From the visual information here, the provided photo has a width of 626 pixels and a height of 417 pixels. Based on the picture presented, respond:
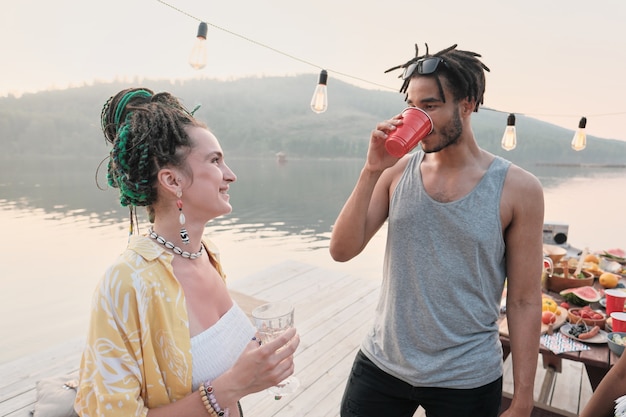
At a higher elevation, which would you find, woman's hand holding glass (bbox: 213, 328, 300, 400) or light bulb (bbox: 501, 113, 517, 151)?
light bulb (bbox: 501, 113, 517, 151)

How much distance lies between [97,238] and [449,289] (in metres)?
12.9

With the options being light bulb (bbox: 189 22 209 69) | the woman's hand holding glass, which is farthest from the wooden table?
light bulb (bbox: 189 22 209 69)

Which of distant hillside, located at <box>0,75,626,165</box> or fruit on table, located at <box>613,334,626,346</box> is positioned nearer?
fruit on table, located at <box>613,334,626,346</box>

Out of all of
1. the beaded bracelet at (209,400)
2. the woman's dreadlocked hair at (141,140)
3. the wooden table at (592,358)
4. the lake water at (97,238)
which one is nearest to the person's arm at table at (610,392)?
the wooden table at (592,358)

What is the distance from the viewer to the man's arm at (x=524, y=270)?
116cm

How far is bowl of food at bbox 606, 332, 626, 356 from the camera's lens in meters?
1.61

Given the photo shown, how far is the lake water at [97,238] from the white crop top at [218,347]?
512mm

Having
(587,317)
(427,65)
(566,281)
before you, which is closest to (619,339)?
(587,317)

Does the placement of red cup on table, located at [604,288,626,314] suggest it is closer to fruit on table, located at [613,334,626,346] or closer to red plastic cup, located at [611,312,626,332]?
red plastic cup, located at [611,312,626,332]

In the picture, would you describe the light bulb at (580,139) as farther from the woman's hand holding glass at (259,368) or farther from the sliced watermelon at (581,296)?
the woman's hand holding glass at (259,368)

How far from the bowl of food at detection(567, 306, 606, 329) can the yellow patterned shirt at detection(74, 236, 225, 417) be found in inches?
78.9

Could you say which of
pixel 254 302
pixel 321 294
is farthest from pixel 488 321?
pixel 321 294

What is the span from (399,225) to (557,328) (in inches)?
50.5

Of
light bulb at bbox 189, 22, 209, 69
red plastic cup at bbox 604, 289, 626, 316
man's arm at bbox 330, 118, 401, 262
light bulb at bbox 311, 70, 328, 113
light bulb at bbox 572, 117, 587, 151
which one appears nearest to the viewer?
man's arm at bbox 330, 118, 401, 262
